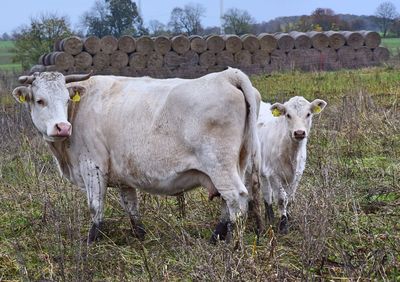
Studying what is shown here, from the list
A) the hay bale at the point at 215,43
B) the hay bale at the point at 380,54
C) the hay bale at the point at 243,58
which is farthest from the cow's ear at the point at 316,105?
the hay bale at the point at 380,54

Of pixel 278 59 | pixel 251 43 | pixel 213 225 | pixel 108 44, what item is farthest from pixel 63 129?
pixel 278 59

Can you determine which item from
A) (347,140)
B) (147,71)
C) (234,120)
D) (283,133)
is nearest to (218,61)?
(147,71)

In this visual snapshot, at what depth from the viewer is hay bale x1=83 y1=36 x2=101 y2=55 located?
21.2 meters

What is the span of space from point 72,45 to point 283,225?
15.4 metres

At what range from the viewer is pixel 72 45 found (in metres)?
21.0

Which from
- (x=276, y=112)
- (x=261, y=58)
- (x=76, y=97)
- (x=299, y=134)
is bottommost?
(x=261, y=58)

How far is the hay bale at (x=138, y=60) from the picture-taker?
71.8 ft

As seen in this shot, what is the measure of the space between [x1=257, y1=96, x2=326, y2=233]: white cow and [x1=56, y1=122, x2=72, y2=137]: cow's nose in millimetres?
2082

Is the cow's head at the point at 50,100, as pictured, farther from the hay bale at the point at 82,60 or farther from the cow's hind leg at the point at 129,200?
the hay bale at the point at 82,60

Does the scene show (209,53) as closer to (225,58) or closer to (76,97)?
(225,58)

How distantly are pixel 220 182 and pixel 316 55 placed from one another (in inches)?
779

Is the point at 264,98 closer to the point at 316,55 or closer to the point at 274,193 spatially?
the point at 274,193

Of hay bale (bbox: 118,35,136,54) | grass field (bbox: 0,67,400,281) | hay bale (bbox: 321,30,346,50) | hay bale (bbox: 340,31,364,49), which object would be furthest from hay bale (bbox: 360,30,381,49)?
grass field (bbox: 0,67,400,281)

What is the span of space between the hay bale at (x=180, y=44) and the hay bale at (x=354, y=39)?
597 centimetres
